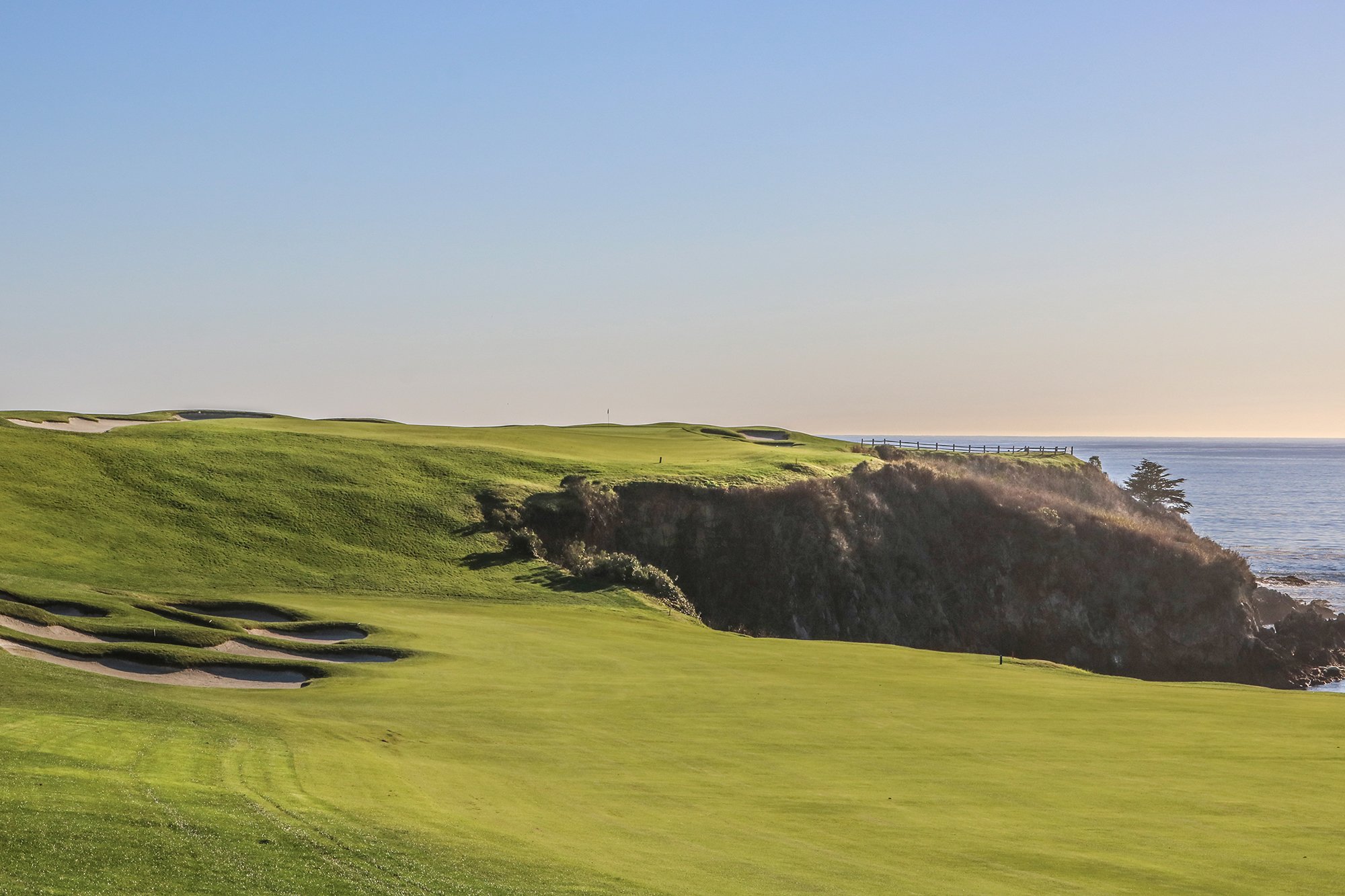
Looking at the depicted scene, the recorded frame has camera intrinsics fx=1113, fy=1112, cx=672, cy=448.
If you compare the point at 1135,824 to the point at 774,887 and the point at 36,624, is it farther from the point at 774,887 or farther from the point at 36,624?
the point at 36,624

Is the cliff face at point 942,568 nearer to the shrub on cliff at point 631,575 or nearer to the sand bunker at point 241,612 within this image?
the shrub on cliff at point 631,575

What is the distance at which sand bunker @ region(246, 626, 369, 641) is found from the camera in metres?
34.9

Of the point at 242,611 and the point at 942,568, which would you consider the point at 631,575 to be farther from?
the point at 942,568

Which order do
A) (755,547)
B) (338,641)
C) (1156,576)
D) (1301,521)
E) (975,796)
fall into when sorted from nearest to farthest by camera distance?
(975,796), (338,641), (755,547), (1156,576), (1301,521)

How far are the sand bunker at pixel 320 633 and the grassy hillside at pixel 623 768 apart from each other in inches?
35.4

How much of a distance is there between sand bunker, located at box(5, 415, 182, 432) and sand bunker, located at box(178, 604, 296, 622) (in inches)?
1289

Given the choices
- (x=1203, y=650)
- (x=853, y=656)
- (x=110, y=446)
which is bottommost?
(x=1203, y=650)

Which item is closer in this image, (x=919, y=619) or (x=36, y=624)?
(x=36, y=624)

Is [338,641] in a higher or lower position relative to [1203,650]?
higher

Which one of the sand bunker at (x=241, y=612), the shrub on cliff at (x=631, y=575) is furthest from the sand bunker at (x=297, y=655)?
the shrub on cliff at (x=631, y=575)

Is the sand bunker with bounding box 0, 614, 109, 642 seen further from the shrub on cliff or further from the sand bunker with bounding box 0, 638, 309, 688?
the shrub on cliff

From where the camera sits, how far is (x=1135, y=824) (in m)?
17.5

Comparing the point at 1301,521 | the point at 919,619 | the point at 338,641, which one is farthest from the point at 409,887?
the point at 1301,521

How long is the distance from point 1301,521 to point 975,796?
16045 cm
